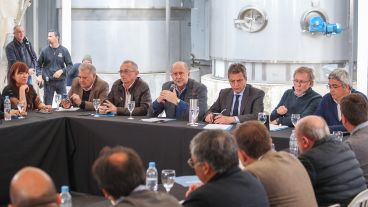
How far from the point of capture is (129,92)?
7.52 m

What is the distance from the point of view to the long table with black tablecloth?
6383 millimetres

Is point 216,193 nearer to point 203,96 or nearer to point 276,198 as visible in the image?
point 276,198

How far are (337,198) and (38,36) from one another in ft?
35.4

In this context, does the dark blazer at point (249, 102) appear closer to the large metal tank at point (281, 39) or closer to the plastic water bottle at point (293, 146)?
the plastic water bottle at point (293, 146)

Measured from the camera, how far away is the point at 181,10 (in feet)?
44.0

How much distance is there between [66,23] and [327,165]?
8835 millimetres

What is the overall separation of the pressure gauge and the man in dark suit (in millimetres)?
3596

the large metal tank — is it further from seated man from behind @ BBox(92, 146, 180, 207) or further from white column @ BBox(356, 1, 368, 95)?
seated man from behind @ BBox(92, 146, 180, 207)

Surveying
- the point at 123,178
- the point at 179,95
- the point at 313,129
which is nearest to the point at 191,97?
the point at 179,95

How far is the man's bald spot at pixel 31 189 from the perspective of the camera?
2658 millimetres

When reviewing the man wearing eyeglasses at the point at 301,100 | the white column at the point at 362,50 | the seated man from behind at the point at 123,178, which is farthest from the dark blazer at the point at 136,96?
the seated man from behind at the point at 123,178

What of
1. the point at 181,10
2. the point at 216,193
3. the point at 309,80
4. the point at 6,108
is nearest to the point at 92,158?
the point at 6,108

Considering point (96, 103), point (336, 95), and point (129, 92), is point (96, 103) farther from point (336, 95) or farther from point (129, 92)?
point (336, 95)

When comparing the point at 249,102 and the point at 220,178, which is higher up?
the point at 249,102
